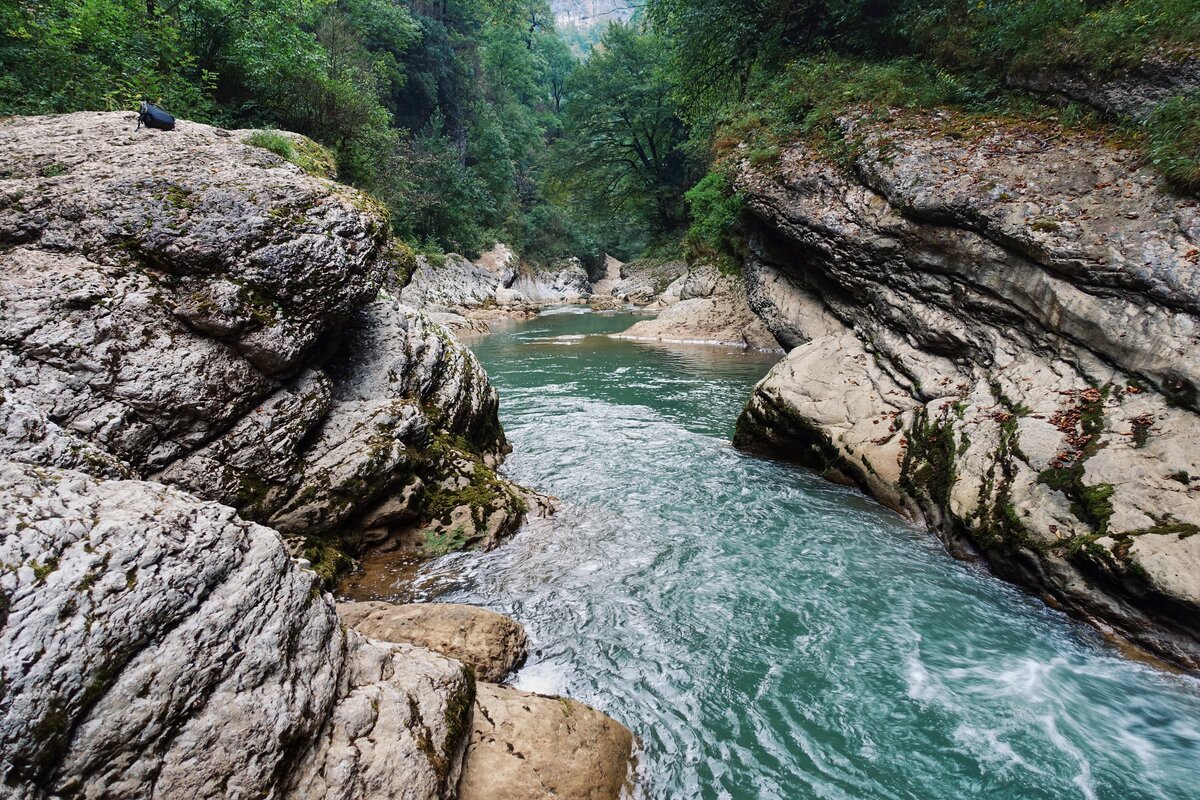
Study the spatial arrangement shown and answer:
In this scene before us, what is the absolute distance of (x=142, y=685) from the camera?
235 centimetres

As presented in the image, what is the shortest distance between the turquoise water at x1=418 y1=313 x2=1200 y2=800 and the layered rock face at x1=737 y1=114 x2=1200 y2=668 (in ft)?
2.07

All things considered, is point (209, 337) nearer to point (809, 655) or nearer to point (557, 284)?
point (809, 655)

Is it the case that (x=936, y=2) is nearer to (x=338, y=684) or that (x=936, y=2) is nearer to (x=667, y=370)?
(x=667, y=370)

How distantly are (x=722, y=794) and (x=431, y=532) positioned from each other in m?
3.93

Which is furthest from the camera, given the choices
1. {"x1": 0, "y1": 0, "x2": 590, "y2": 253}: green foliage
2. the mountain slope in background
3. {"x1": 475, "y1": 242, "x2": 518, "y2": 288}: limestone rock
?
the mountain slope in background

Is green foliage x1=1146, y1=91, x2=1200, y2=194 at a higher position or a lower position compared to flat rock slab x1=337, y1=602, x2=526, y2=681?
higher

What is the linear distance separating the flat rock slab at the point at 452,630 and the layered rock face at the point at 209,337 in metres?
1.53

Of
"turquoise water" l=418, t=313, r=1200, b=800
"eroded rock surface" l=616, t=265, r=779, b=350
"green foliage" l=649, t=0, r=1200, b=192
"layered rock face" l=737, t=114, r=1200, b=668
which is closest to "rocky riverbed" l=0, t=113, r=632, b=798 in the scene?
"turquoise water" l=418, t=313, r=1200, b=800

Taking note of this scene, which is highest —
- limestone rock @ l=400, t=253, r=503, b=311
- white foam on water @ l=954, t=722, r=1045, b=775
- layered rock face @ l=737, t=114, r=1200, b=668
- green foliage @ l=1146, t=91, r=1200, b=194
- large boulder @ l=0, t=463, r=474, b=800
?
green foliage @ l=1146, t=91, r=1200, b=194

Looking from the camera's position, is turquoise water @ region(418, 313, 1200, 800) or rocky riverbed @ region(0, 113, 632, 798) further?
turquoise water @ region(418, 313, 1200, 800)

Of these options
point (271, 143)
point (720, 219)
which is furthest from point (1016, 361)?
point (720, 219)

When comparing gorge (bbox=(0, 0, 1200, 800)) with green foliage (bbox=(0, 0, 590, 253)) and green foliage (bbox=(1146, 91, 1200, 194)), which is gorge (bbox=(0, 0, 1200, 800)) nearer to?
green foliage (bbox=(1146, 91, 1200, 194))

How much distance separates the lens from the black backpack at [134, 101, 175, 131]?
20.1ft

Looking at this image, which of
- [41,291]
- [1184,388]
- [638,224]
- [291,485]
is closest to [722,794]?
[291,485]
